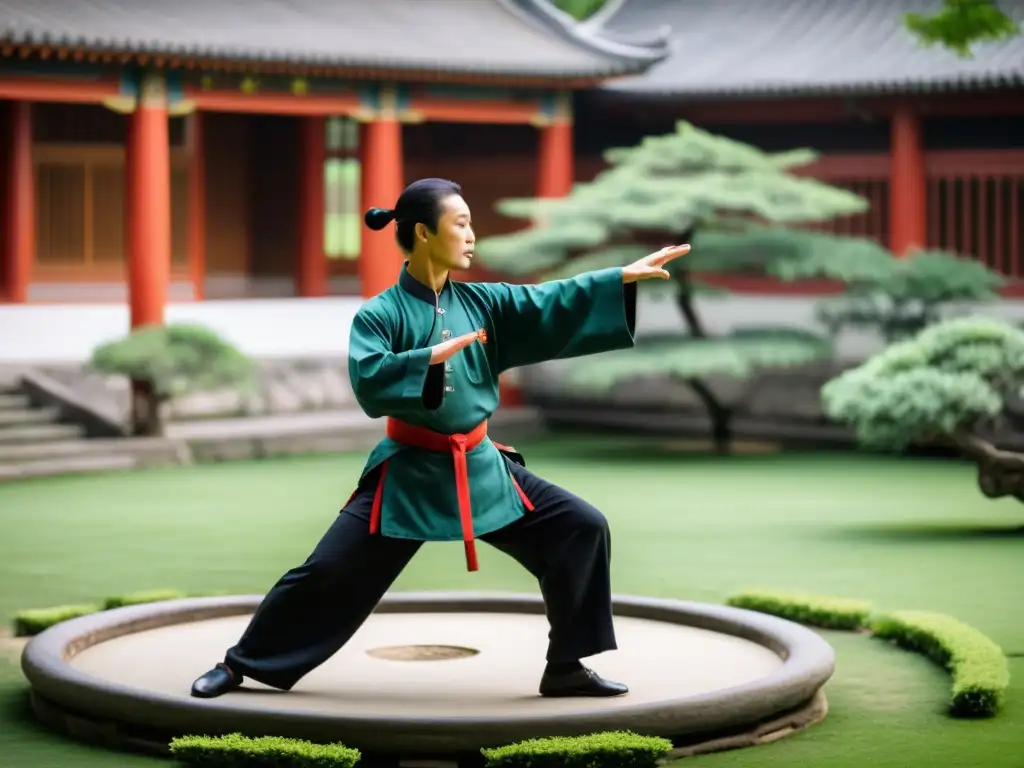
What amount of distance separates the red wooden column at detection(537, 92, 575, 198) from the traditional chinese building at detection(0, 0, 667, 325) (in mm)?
22

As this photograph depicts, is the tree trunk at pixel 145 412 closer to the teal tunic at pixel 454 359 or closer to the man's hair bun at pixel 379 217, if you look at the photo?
the teal tunic at pixel 454 359

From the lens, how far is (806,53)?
66.2 feet

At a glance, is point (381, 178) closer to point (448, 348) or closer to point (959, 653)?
point (959, 653)

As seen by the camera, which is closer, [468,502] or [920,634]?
[468,502]

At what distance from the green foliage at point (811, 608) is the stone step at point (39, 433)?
8.72 metres

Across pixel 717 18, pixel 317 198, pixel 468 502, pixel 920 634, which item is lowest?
pixel 920 634

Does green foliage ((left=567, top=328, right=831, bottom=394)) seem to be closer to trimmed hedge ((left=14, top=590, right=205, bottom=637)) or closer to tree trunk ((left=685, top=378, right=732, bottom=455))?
tree trunk ((left=685, top=378, right=732, bottom=455))

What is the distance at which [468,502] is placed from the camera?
21.5ft

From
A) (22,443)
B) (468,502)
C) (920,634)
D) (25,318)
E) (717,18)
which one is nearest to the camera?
(468,502)

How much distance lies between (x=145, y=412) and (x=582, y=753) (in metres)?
11.6

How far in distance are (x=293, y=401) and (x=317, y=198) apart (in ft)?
11.7

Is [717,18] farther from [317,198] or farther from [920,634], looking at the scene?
[920,634]

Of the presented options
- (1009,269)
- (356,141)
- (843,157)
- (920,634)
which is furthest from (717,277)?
(920,634)

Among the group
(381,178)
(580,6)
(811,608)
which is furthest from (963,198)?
(580,6)
